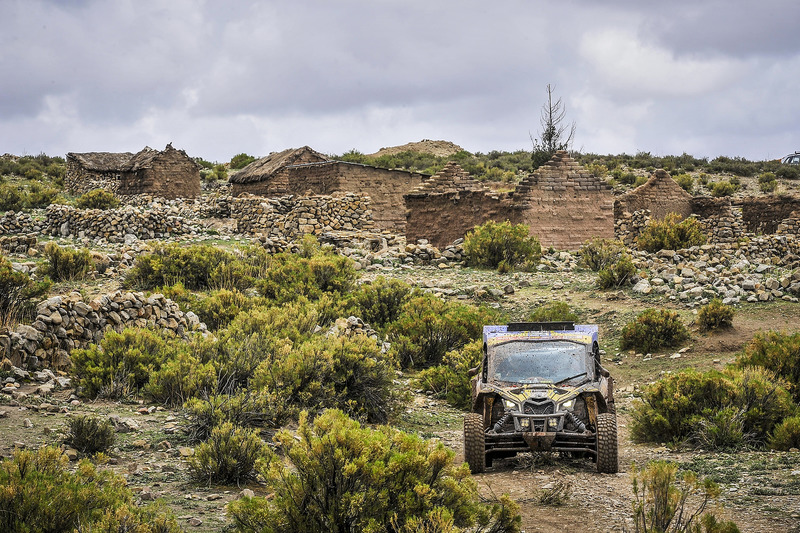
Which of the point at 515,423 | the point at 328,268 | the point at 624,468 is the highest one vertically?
the point at 328,268

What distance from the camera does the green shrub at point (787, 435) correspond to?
910 centimetres

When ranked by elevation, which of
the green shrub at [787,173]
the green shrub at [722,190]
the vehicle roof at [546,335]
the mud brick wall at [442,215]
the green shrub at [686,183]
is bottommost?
the vehicle roof at [546,335]

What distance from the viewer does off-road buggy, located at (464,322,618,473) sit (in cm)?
835

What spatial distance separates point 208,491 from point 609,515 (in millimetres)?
3463

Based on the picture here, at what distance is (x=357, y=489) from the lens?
5414 mm

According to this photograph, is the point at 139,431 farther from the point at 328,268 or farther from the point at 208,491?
the point at 328,268

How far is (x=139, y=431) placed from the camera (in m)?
9.09

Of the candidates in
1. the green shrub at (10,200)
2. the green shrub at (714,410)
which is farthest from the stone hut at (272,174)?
the green shrub at (714,410)

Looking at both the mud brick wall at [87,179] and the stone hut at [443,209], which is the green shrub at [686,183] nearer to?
the stone hut at [443,209]

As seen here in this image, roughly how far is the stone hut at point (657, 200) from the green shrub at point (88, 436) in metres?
24.5

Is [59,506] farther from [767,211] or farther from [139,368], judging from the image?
[767,211]

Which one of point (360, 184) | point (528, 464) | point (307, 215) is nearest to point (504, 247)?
point (307, 215)

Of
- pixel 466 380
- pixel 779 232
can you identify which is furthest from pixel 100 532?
pixel 779 232

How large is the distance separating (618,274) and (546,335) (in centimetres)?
1048
